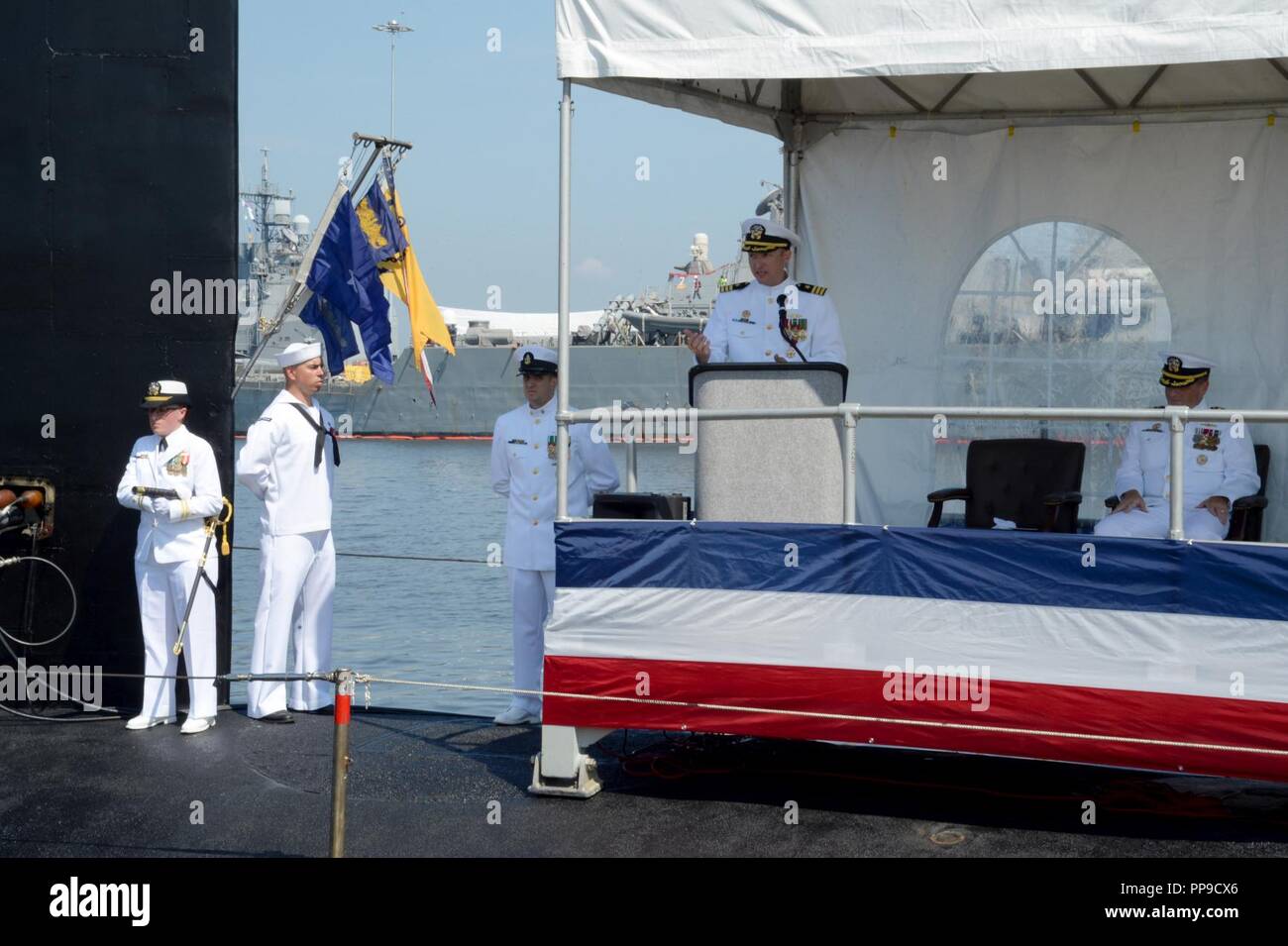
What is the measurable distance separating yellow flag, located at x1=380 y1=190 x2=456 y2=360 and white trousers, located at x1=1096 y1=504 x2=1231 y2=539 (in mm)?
7355

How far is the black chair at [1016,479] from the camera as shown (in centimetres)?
785

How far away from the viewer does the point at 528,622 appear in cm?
763

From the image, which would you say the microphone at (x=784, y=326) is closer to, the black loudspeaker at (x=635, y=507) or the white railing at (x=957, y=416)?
the black loudspeaker at (x=635, y=507)

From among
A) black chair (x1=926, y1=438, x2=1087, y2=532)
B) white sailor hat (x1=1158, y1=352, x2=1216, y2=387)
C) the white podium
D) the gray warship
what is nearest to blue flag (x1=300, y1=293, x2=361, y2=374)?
black chair (x1=926, y1=438, x2=1087, y2=532)

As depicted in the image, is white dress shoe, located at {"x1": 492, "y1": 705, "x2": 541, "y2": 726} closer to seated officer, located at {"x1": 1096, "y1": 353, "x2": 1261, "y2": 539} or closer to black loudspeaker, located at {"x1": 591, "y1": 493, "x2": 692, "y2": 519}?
black loudspeaker, located at {"x1": 591, "y1": 493, "x2": 692, "y2": 519}

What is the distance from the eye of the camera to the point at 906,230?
8742 millimetres

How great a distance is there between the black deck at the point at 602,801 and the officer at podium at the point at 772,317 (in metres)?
1.91

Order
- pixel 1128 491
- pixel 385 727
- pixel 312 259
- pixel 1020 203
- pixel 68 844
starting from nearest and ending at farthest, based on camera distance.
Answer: pixel 68 844 < pixel 1128 491 < pixel 385 727 < pixel 1020 203 < pixel 312 259

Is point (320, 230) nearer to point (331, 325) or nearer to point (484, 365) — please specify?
point (331, 325)

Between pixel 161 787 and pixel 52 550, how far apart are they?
185cm

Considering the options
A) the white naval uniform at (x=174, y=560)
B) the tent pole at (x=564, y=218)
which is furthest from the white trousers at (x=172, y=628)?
the tent pole at (x=564, y=218)

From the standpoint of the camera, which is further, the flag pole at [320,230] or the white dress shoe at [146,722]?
the flag pole at [320,230]

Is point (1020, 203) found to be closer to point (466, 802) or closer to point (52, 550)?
point (466, 802)
